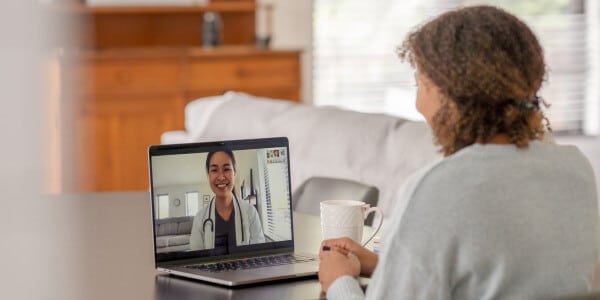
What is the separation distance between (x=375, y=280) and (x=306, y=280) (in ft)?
1.03

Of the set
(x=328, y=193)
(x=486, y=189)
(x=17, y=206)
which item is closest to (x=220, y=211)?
(x=486, y=189)

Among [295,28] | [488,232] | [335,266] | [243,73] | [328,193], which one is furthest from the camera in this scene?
[295,28]

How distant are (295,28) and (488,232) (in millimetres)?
4781

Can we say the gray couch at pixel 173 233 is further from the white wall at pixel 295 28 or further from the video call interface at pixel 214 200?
the white wall at pixel 295 28

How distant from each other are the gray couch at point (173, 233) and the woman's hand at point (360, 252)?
23 centimetres

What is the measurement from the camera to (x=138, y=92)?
5.05 metres

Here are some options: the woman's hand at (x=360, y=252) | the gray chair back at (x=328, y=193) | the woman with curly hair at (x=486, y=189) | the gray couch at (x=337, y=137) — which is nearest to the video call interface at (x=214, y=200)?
the woman's hand at (x=360, y=252)

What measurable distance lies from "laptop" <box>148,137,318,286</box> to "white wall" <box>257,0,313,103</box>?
425 centimetres

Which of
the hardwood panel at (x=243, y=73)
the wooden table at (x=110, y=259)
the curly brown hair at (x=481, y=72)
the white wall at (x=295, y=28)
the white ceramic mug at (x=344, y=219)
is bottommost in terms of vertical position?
the wooden table at (x=110, y=259)

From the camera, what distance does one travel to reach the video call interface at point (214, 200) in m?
1.63

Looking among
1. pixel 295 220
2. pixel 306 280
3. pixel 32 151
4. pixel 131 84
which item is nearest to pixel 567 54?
pixel 131 84

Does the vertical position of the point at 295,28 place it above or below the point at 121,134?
above

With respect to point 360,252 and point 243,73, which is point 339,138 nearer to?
point 360,252

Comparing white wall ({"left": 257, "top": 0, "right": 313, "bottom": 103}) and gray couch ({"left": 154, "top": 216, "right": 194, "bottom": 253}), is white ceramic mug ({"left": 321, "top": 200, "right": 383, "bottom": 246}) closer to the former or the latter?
gray couch ({"left": 154, "top": 216, "right": 194, "bottom": 253})
